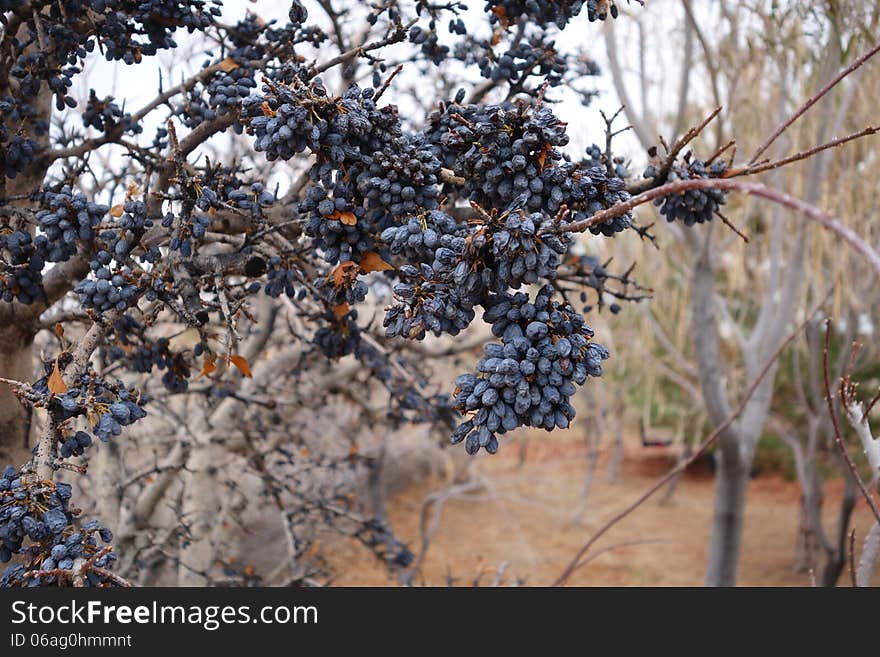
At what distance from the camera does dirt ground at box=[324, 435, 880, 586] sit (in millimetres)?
6656

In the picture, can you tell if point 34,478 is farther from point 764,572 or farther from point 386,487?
point 386,487

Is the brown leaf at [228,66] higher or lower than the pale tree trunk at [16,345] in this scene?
higher

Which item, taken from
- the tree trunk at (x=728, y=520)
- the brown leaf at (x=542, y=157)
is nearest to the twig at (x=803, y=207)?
the brown leaf at (x=542, y=157)

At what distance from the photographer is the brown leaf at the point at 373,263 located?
1442 mm

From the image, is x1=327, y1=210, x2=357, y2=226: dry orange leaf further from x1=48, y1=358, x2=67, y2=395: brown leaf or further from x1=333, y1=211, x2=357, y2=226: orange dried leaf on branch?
x1=48, y1=358, x2=67, y2=395: brown leaf

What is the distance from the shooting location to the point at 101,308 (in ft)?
4.79

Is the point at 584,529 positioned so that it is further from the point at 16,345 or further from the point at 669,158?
the point at 669,158

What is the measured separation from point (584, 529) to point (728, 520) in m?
4.52

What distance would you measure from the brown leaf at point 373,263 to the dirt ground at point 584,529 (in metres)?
3.82

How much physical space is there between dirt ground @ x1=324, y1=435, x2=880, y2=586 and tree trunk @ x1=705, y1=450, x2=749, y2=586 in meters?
1.40

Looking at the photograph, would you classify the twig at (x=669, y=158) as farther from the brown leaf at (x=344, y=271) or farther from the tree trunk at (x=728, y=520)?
the tree trunk at (x=728, y=520)

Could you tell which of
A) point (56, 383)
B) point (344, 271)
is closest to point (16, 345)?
point (56, 383)
